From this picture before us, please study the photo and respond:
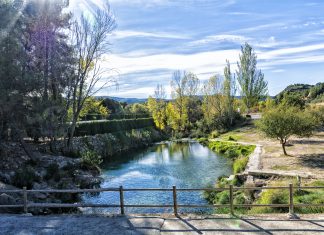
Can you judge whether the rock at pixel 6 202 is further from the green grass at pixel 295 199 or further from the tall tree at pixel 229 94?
the tall tree at pixel 229 94

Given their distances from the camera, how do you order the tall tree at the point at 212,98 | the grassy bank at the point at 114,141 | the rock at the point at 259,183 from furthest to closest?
the tall tree at the point at 212,98, the grassy bank at the point at 114,141, the rock at the point at 259,183

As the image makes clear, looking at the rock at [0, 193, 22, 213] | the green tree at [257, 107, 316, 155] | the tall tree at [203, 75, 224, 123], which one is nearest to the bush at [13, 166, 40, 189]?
the rock at [0, 193, 22, 213]

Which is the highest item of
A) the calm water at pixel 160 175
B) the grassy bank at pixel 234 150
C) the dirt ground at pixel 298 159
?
the dirt ground at pixel 298 159

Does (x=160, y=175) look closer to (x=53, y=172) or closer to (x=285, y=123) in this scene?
(x=53, y=172)

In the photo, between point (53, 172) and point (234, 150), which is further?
point (234, 150)

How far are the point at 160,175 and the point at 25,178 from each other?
9954 mm

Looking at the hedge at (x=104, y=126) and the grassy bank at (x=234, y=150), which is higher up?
the hedge at (x=104, y=126)

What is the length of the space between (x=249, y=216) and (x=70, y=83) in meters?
21.1

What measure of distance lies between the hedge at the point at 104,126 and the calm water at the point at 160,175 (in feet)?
15.9

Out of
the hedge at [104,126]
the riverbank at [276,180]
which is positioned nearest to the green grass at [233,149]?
the riverbank at [276,180]

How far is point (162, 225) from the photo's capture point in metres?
9.18

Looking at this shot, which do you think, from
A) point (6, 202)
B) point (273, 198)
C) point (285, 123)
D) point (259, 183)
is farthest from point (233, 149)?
point (6, 202)

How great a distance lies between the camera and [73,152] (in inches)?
1086

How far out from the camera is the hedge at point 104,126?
35544mm
